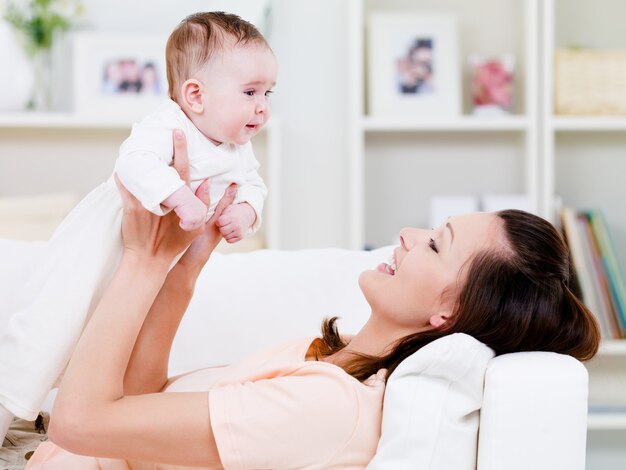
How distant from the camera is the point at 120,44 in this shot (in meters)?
3.07

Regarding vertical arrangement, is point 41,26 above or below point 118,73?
above

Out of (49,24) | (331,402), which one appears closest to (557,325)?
(331,402)

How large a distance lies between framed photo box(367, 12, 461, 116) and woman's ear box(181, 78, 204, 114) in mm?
1790

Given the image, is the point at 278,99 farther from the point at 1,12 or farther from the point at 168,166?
the point at 168,166

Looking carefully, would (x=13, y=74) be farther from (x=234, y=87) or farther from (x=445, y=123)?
(x=234, y=87)

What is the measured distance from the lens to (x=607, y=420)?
9.17 ft

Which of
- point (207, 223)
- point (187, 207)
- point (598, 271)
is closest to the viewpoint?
point (187, 207)

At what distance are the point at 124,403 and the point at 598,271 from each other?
212 cm

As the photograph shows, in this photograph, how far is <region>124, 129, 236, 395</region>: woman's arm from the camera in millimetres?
1510

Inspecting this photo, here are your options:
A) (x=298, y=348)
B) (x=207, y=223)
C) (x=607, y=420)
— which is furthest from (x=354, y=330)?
(x=607, y=420)

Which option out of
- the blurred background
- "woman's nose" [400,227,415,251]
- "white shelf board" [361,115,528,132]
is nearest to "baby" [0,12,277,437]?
"woman's nose" [400,227,415,251]

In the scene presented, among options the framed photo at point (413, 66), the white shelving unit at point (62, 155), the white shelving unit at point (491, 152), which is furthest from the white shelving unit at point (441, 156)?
the white shelving unit at point (62, 155)

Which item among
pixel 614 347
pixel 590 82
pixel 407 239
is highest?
pixel 590 82

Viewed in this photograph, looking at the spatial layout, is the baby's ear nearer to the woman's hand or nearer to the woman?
the woman
